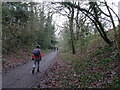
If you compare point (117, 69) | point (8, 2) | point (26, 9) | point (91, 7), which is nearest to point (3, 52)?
point (8, 2)

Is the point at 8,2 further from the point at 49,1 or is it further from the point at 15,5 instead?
the point at 49,1

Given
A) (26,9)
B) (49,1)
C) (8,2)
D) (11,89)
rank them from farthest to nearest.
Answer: (26,9) < (8,2) < (49,1) < (11,89)

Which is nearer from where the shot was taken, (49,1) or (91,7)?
(49,1)

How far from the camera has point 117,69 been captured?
21.8 ft

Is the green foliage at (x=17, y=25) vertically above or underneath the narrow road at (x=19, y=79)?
above

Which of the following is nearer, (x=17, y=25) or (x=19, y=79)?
(x=19, y=79)

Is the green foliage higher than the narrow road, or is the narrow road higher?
the green foliage

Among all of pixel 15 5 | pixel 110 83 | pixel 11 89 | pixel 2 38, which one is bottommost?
pixel 11 89

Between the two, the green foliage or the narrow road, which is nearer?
the narrow road

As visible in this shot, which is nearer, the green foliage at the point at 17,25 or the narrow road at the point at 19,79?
the narrow road at the point at 19,79

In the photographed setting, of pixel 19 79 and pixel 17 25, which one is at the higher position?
pixel 17 25

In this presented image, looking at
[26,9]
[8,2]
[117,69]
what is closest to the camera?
[117,69]

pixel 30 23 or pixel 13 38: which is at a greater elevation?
pixel 30 23

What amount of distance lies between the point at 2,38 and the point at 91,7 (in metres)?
11.0
